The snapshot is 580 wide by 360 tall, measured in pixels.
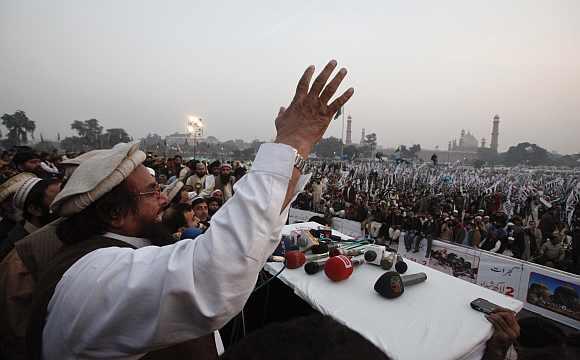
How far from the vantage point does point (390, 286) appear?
2100 mm

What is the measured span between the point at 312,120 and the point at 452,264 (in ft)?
23.9

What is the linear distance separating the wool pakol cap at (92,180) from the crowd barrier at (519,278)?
7297 mm

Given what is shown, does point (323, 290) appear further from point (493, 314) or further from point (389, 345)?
point (493, 314)

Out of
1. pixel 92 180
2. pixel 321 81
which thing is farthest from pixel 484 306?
pixel 92 180

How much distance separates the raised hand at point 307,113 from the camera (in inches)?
40.4

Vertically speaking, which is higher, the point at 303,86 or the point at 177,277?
the point at 303,86

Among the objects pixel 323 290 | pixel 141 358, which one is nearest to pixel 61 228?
pixel 141 358

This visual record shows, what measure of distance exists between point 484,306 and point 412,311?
1.69 ft

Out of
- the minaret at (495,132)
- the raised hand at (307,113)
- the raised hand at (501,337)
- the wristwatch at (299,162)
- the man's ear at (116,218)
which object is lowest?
the raised hand at (501,337)

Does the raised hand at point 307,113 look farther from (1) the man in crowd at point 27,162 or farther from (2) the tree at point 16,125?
(2) the tree at point 16,125

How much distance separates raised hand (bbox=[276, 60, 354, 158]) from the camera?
1027 millimetres

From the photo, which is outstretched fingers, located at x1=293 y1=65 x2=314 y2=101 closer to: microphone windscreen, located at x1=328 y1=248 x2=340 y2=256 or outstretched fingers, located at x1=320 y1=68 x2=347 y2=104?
outstretched fingers, located at x1=320 y1=68 x2=347 y2=104

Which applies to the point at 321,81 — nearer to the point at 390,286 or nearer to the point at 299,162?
the point at 299,162

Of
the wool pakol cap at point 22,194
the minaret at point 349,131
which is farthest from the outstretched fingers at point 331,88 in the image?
the minaret at point 349,131
